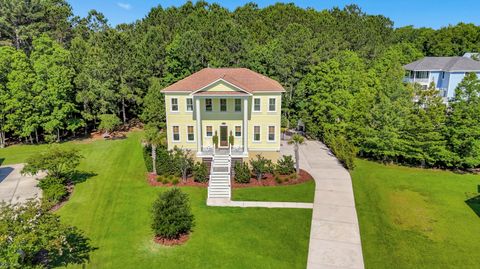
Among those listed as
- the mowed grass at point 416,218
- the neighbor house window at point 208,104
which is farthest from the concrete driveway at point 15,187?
the mowed grass at point 416,218

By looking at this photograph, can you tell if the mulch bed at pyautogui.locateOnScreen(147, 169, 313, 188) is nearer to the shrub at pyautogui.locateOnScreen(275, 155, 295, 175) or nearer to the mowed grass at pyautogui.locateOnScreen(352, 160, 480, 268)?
the shrub at pyautogui.locateOnScreen(275, 155, 295, 175)

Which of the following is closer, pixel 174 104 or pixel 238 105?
pixel 238 105

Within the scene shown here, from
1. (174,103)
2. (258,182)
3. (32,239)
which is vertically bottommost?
(258,182)

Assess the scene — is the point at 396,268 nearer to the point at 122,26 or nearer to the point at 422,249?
the point at 422,249

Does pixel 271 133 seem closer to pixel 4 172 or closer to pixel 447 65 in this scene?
pixel 4 172

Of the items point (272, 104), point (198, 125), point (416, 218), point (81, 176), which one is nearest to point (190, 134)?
point (198, 125)

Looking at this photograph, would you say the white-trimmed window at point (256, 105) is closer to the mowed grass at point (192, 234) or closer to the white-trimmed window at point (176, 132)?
the white-trimmed window at point (176, 132)

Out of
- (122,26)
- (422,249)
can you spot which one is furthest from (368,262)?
(122,26)
